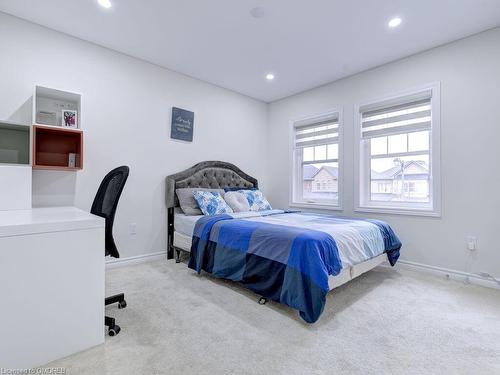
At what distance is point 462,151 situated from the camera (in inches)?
108

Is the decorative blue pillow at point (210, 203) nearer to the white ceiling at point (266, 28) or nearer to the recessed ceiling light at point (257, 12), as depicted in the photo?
the white ceiling at point (266, 28)

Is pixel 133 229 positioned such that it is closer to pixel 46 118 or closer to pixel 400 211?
pixel 46 118

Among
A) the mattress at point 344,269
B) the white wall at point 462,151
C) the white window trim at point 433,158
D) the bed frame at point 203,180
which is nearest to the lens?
the mattress at point 344,269

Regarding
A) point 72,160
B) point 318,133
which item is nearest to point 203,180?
point 72,160

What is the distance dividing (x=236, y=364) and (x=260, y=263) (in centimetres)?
83

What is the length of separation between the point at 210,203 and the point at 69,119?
1730 mm

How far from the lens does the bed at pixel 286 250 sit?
1.80m

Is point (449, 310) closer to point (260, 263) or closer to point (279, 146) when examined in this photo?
point (260, 263)

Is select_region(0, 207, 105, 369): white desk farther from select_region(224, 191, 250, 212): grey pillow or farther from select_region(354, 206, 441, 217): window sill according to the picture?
select_region(354, 206, 441, 217): window sill

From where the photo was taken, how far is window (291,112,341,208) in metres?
3.95

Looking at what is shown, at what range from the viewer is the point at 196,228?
2.88 meters

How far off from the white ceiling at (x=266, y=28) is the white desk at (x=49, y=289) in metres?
2.08

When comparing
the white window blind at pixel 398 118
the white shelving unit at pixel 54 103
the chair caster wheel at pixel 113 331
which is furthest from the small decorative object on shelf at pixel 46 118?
the white window blind at pixel 398 118

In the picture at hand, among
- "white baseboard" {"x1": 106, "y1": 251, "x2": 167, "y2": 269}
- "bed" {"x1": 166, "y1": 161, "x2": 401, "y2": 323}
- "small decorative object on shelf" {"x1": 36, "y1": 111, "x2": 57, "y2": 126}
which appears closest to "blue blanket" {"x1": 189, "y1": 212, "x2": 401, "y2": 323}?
"bed" {"x1": 166, "y1": 161, "x2": 401, "y2": 323}
